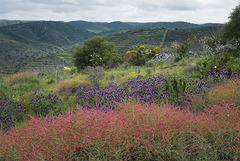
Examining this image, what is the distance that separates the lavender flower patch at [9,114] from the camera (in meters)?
3.95

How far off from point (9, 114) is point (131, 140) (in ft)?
11.6

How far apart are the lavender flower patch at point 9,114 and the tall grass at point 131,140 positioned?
1.73 meters

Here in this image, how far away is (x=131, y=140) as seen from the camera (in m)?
2.11

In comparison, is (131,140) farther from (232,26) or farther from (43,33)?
(43,33)

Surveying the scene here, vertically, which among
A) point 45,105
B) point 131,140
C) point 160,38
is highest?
point 160,38

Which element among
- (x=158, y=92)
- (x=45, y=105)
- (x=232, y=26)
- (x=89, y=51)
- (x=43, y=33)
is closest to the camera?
(x=158, y=92)

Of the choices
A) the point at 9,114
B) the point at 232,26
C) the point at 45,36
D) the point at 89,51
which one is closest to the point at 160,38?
the point at 232,26

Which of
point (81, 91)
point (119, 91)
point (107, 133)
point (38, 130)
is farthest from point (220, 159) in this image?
point (81, 91)

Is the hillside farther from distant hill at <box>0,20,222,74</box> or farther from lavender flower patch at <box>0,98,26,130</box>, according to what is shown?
lavender flower patch at <box>0,98,26,130</box>

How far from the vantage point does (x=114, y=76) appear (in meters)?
7.52

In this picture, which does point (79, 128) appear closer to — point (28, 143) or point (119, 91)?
point (28, 143)

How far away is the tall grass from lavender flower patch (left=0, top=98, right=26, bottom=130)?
173 centimetres

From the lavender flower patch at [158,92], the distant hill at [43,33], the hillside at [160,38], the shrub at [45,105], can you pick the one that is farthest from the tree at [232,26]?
the distant hill at [43,33]

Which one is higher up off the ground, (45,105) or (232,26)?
(232,26)
